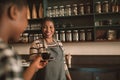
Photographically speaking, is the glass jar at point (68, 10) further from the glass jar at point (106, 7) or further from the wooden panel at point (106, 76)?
the wooden panel at point (106, 76)

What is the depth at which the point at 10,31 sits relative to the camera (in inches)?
26.8

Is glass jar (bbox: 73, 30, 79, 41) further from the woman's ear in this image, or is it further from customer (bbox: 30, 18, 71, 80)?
the woman's ear

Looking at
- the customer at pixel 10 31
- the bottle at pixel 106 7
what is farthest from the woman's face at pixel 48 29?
the customer at pixel 10 31

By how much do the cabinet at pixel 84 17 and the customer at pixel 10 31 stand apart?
2.87 meters

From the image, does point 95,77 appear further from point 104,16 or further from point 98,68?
point 104,16

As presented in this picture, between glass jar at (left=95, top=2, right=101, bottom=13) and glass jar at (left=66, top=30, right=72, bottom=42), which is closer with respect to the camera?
glass jar at (left=95, top=2, right=101, bottom=13)

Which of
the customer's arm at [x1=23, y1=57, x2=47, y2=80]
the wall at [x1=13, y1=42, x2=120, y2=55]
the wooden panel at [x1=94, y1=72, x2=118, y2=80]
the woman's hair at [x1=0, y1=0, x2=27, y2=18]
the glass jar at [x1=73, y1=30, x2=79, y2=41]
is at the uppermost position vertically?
the woman's hair at [x1=0, y1=0, x2=27, y2=18]

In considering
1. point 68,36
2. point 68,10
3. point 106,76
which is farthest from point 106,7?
point 106,76

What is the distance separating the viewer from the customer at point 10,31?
1.70 feet

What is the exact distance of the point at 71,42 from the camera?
3.64 m

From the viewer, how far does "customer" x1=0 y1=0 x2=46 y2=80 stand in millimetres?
518

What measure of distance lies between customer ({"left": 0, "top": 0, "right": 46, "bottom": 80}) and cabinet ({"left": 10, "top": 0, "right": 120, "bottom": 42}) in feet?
9.41

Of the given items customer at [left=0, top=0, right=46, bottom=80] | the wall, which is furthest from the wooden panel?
customer at [left=0, top=0, right=46, bottom=80]

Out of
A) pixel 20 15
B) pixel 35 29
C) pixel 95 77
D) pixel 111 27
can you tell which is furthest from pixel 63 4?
pixel 20 15
